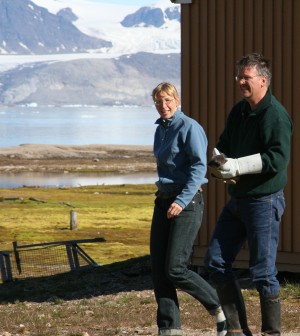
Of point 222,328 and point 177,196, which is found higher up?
point 177,196

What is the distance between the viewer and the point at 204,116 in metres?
13.5

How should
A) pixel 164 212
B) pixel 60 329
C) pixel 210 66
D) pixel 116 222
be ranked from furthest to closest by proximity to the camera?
pixel 116 222, pixel 210 66, pixel 60 329, pixel 164 212

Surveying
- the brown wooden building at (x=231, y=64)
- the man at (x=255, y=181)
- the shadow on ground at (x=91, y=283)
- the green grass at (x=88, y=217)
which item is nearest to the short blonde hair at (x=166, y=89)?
the man at (x=255, y=181)

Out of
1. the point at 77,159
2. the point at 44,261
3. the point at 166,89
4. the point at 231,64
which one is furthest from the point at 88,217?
the point at 77,159

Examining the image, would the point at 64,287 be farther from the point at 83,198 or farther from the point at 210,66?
the point at 83,198

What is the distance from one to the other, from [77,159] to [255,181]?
106 metres

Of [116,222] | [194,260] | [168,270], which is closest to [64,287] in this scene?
[194,260]

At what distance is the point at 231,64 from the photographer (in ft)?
43.8

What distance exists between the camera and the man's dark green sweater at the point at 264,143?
7023mm

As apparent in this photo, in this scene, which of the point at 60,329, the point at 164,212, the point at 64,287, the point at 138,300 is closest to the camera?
the point at 164,212

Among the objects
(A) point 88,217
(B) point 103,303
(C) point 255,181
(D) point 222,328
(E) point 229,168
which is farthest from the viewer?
(A) point 88,217

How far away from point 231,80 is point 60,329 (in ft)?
14.6

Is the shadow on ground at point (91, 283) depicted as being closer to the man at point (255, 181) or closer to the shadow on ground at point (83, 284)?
the shadow on ground at point (83, 284)

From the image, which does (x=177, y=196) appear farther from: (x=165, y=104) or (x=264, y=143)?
(x=264, y=143)
